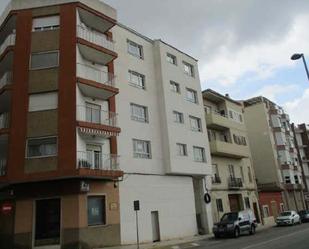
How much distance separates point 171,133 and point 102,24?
33.6 feet

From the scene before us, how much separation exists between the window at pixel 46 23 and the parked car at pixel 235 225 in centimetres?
1861

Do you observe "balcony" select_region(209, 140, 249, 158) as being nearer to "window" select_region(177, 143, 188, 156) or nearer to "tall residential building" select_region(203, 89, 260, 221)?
"tall residential building" select_region(203, 89, 260, 221)

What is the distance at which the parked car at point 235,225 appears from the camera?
2586 cm

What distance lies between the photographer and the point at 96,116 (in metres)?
23.9

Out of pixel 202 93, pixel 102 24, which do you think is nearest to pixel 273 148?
pixel 202 93

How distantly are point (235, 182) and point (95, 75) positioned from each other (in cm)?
2120

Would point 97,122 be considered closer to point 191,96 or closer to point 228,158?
point 191,96

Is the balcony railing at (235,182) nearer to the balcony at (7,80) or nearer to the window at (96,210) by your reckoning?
the window at (96,210)

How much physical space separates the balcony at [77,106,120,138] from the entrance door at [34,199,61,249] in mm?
4764

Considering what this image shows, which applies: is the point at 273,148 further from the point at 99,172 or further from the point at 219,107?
the point at 99,172

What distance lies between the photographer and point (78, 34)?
24.0 m

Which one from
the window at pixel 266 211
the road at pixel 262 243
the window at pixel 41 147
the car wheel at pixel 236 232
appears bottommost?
the road at pixel 262 243

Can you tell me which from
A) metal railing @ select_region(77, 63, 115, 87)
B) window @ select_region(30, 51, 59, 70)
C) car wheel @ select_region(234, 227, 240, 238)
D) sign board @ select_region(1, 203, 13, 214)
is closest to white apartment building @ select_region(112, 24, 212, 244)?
metal railing @ select_region(77, 63, 115, 87)

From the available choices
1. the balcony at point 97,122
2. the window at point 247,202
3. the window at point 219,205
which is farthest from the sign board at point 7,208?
the window at point 247,202
